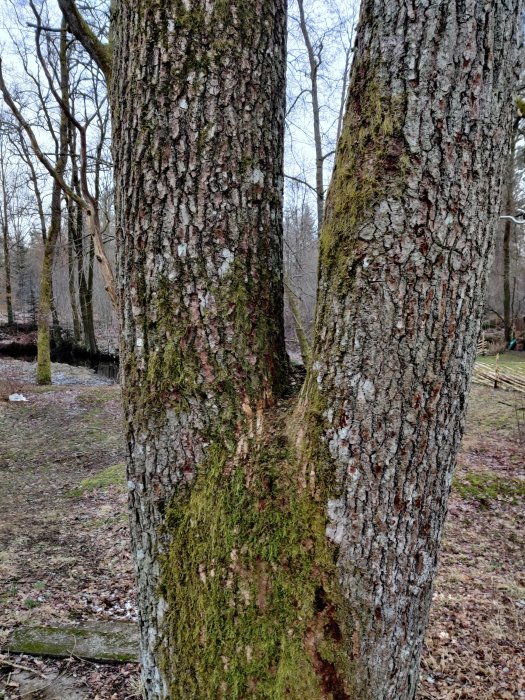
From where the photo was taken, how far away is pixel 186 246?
1.23 metres

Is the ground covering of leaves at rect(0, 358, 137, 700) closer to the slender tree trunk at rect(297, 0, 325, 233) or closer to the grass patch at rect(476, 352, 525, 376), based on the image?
the slender tree trunk at rect(297, 0, 325, 233)

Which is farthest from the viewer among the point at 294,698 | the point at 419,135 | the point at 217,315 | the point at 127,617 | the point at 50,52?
the point at 50,52

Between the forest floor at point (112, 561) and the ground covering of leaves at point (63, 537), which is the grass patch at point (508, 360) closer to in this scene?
the forest floor at point (112, 561)

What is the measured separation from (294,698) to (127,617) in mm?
2443

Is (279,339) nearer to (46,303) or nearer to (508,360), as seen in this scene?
(46,303)

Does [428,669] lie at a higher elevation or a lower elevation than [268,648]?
lower

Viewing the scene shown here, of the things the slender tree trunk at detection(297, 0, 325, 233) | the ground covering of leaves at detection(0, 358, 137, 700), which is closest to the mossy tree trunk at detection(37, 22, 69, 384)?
the ground covering of leaves at detection(0, 358, 137, 700)

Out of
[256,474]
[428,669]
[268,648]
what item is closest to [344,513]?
[256,474]

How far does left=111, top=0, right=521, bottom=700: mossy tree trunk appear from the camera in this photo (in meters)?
1.04

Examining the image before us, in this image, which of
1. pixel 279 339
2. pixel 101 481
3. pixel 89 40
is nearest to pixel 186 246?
pixel 279 339

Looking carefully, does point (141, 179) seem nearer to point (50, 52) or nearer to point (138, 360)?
point (138, 360)

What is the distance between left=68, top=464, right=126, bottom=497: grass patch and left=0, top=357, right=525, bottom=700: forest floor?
0.06ft

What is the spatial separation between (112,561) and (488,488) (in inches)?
177

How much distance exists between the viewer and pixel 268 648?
3.83 ft
